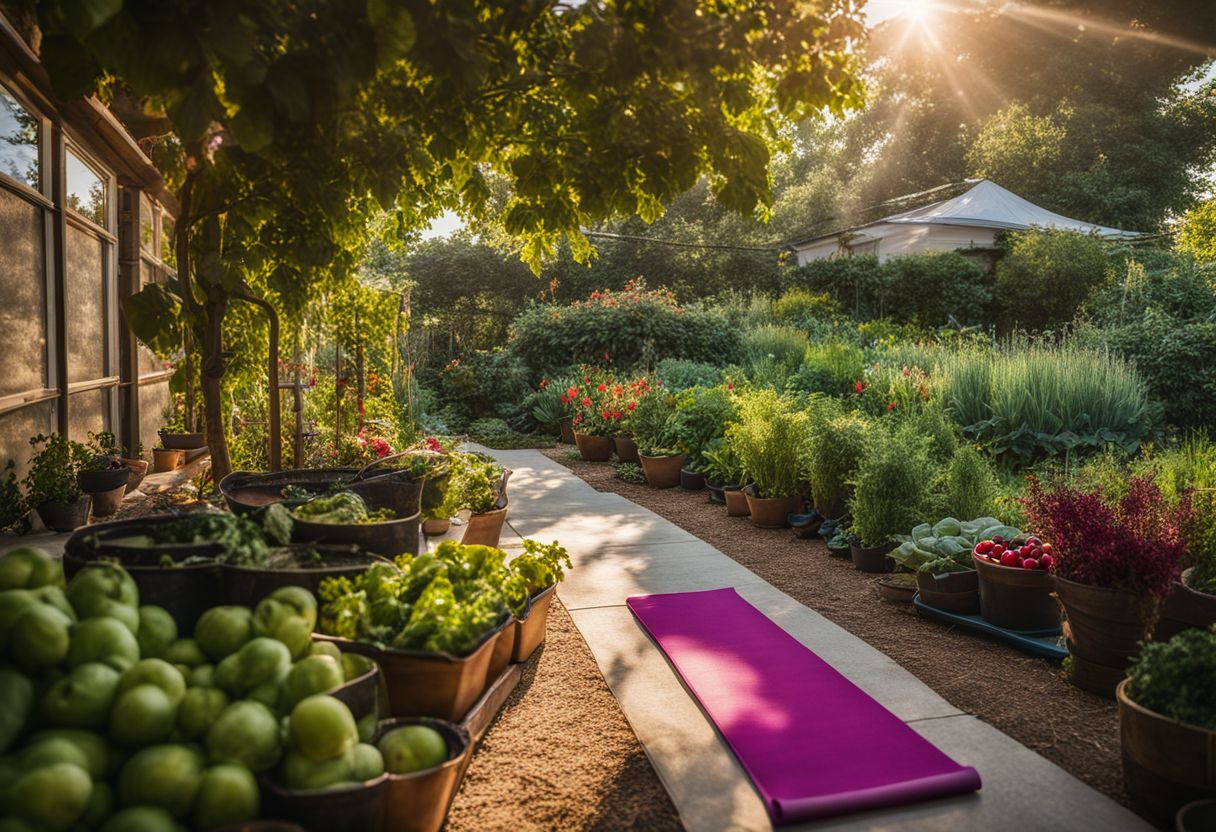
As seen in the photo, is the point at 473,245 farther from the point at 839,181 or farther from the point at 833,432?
the point at 839,181

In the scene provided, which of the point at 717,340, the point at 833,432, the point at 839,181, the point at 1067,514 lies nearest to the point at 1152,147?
the point at 839,181

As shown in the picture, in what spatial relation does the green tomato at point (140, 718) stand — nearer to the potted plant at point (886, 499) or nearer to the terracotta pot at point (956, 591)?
the terracotta pot at point (956, 591)

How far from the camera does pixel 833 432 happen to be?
18.8ft

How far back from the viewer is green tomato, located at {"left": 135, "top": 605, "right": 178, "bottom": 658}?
1793 mm

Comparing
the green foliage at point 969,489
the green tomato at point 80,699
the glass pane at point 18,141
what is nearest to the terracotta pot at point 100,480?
the glass pane at point 18,141

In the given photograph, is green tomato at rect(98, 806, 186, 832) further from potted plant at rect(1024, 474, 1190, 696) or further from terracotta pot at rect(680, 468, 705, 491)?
terracotta pot at rect(680, 468, 705, 491)

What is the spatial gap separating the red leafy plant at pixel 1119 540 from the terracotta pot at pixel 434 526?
11.2ft

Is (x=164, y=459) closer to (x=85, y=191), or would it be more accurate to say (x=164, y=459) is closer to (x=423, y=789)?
(x=85, y=191)

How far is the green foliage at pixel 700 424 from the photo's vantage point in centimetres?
817

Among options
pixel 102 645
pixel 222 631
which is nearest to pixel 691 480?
pixel 222 631

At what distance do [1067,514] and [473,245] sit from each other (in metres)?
19.2

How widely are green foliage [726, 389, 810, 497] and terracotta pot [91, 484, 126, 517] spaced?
16.1ft

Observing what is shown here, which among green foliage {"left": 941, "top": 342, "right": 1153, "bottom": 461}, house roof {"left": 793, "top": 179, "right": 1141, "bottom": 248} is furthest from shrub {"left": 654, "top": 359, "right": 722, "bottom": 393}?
house roof {"left": 793, "top": 179, "right": 1141, "bottom": 248}

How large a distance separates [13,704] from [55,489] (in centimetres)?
419
